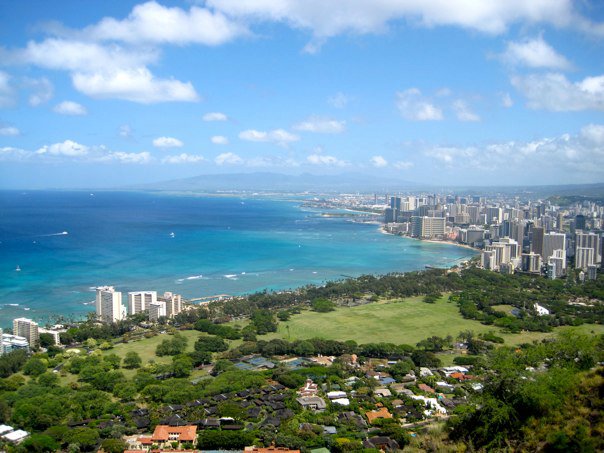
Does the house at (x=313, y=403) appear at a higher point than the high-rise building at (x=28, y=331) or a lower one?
lower

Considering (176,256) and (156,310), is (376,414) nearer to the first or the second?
(156,310)

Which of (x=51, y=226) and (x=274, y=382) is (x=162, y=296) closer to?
(x=274, y=382)

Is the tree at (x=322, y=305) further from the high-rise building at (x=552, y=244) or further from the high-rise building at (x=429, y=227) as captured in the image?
the high-rise building at (x=429, y=227)

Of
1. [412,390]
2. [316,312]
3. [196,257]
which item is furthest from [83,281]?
[412,390]

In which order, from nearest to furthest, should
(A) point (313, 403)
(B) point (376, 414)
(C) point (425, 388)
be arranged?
(B) point (376, 414) < (A) point (313, 403) < (C) point (425, 388)

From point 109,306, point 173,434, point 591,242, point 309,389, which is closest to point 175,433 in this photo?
point 173,434

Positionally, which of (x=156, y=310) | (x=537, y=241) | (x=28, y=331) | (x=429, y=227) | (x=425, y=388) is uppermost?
(x=537, y=241)

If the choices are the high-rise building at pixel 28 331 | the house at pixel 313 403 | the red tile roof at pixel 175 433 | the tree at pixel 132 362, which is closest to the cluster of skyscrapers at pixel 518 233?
the house at pixel 313 403
